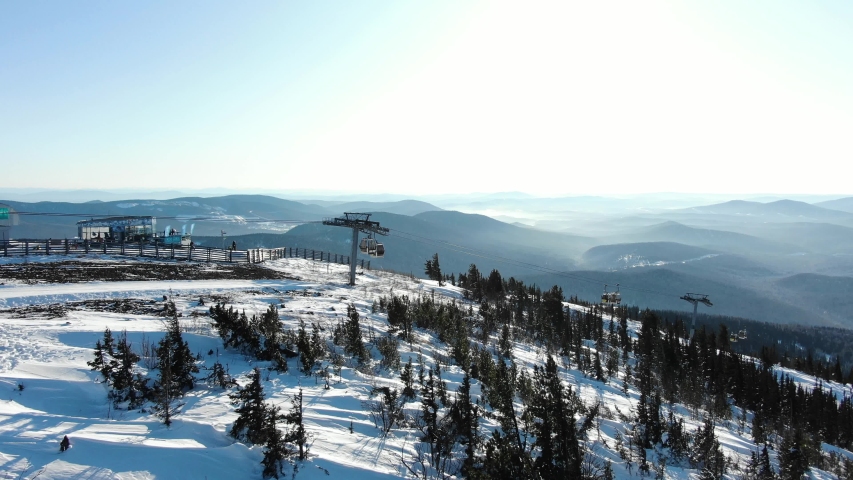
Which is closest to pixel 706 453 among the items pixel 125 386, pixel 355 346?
pixel 355 346

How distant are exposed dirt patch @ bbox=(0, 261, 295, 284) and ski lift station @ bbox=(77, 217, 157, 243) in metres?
16.3

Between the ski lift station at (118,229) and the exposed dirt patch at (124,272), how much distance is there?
53.4ft

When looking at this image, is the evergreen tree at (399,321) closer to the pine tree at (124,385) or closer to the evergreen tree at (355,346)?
the evergreen tree at (355,346)

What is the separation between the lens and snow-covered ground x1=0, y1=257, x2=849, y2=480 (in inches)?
245

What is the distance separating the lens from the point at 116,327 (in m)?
13.9

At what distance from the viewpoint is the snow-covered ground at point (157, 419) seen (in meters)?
6.23

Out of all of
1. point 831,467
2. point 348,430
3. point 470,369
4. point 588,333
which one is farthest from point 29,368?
point 588,333

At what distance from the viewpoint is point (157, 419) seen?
8023 mm

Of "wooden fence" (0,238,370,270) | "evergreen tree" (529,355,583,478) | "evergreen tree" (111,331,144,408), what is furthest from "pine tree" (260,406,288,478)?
"wooden fence" (0,238,370,270)

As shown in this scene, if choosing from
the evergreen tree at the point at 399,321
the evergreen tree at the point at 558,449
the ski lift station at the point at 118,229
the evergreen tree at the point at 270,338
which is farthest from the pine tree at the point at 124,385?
the ski lift station at the point at 118,229

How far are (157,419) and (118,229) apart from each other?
167 feet

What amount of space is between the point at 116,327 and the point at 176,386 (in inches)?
Result: 254

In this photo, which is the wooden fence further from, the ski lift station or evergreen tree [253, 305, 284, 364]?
evergreen tree [253, 305, 284, 364]

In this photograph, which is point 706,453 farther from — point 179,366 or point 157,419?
point 179,366
